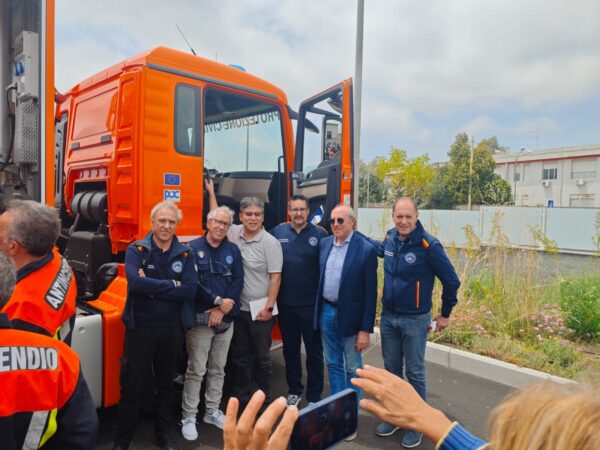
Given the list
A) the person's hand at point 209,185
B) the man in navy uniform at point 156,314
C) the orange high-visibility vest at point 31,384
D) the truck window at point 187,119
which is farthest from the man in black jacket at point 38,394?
the person's hand at point 209,185

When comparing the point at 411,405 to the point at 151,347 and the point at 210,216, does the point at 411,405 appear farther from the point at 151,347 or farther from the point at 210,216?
the point at 210,216

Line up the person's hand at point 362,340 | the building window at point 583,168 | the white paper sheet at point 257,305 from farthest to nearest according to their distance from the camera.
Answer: the building window at point 583,168
the white paper sheet at point 257,305
the person's hand at point 362,340

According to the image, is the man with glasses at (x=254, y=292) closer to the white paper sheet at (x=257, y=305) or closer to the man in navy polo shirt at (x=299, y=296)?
the white paper sheet at (x=257, y=305)

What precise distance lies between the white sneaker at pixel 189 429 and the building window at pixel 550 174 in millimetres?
47316

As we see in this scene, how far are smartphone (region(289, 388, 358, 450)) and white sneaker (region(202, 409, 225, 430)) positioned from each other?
2695 mm

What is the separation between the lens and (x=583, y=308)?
4.75m

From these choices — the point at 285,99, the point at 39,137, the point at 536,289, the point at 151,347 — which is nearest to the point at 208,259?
the point at 151,347

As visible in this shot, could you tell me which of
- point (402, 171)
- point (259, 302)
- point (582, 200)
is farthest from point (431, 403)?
point (582, 200)

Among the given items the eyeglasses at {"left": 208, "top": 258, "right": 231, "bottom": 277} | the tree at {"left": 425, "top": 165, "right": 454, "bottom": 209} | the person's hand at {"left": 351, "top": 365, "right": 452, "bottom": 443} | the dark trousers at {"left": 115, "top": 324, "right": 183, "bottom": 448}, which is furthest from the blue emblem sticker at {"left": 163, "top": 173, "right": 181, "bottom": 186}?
the tree at {"left": 425, "top": 165, "right": 454, "bottom": 209}

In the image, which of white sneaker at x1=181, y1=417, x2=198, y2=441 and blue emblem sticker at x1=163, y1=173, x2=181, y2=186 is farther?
blue emblem sticker at x1=163, y1=173, x2=181, y2=186

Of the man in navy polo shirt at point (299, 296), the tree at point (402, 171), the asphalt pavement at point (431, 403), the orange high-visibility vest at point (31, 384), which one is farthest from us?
the tree at point (402, 171)

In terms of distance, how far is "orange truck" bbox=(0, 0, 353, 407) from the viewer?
9.53 feet

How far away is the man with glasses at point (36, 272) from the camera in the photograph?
1.82 meters

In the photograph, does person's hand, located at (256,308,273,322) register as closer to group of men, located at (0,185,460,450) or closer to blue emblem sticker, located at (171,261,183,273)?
group of men, located at (0,185,460,450)
